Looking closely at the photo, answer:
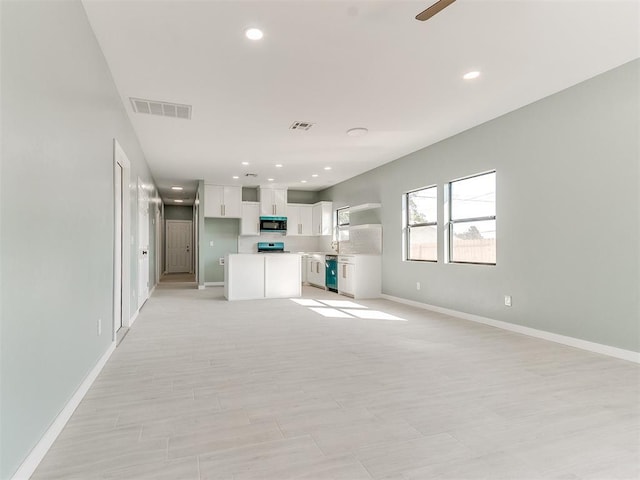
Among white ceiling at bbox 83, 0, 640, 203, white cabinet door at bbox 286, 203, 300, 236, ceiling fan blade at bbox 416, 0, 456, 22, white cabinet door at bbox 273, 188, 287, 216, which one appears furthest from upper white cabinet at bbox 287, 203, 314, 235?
ceiling fan blade at bbox 416, 0, 456, 22

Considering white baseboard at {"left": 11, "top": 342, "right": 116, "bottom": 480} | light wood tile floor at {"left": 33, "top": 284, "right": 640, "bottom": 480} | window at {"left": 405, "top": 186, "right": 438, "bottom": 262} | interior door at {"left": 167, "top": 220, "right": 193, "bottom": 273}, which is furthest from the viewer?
interior door at {"left": 167, "top": 220, "right": 193, "bottom": 273}

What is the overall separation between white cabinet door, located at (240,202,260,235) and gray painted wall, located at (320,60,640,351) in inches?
222

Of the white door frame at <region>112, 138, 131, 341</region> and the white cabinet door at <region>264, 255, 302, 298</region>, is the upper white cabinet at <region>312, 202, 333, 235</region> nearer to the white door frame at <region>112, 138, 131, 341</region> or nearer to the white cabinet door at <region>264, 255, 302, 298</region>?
the white cabinet door at <region>264, 255, 302, 298</region>

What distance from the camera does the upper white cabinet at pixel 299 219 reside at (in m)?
10.1

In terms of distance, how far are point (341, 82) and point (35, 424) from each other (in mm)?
3470

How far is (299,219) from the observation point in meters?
10.2

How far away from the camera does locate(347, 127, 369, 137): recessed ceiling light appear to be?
16.4ft

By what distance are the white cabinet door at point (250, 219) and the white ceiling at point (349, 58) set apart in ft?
14.3

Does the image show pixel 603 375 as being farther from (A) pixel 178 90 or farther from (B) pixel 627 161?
(A) pixel 178 90

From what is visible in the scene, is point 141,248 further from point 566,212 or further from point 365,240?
point 566,212

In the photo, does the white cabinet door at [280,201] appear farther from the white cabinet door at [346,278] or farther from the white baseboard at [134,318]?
the white baseboard at [134,318]

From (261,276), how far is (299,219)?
11.0 feet

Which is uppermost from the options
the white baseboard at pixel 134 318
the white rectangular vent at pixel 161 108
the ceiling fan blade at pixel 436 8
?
the white rectangular vent at pixel 161 108

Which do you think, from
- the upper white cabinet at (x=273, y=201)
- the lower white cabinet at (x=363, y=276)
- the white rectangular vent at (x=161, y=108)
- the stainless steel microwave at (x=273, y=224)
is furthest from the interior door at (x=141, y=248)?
the lower white cabinet at (x=363, y=276)
